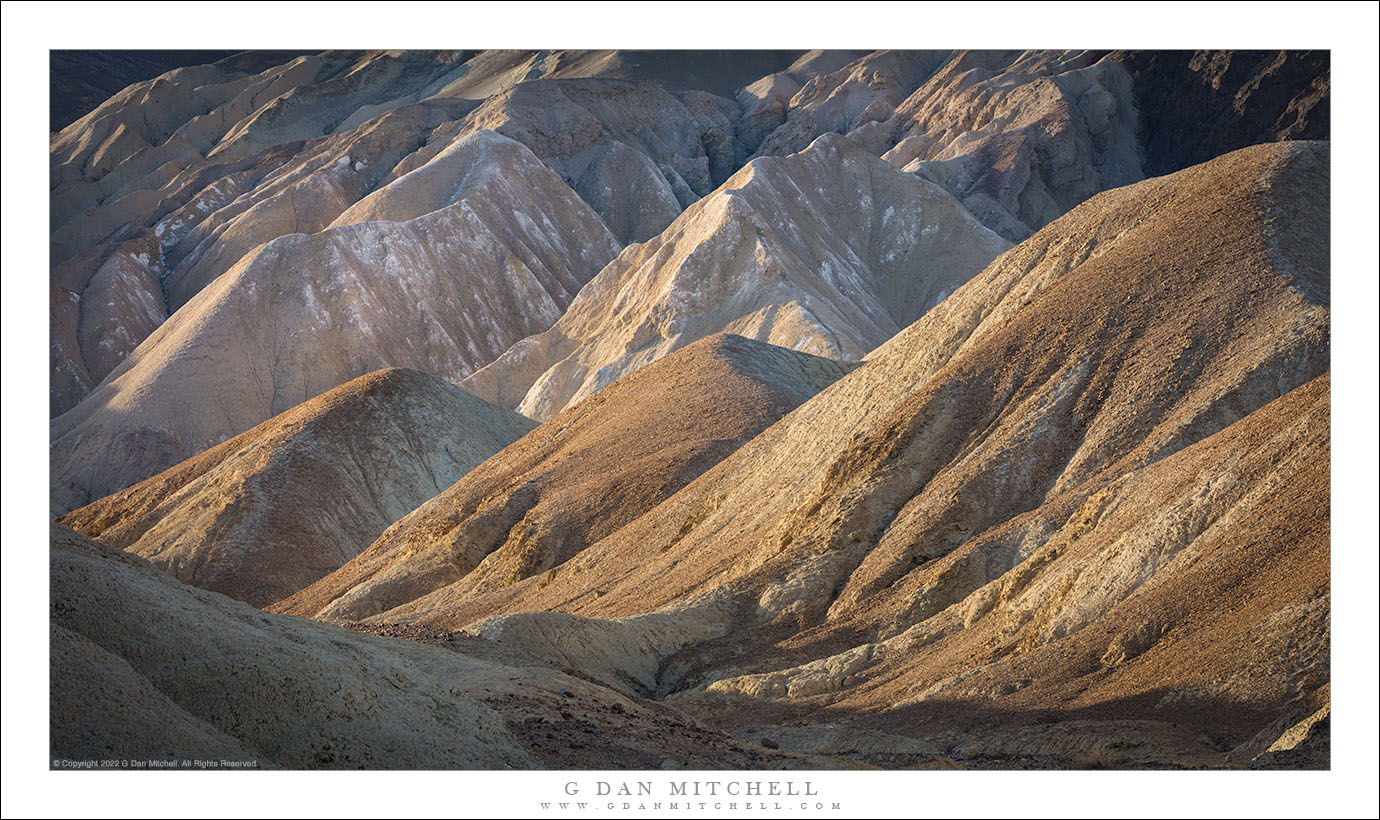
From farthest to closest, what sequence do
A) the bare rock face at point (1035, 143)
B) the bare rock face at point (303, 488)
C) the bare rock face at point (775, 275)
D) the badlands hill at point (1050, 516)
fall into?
the bare rock face at point (1035, 143)
the bare rock face at point (775, 275)
the bare rock face at point (303, 488)
the badlands hill at point (1050, 516)

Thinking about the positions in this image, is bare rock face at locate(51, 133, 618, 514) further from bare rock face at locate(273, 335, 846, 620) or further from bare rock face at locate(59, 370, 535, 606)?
bare rock face at locate(273, 335, 846, 620)

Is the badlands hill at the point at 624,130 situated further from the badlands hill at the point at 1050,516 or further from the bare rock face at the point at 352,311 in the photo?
the badlands hill at the point at 1050,516

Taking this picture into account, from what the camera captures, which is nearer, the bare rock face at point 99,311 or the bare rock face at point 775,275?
the bare rock face at point 775,275

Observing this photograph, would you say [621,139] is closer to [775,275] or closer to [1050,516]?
[775,275]

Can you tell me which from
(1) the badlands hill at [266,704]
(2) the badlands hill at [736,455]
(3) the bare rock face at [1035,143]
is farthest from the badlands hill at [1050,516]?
(3) the bare rock face at [1035,143]

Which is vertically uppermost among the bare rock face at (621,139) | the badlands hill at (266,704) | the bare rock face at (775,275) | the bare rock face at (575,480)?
the bare rock face at (621,139)

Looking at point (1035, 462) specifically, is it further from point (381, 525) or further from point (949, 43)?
point (381, 525)

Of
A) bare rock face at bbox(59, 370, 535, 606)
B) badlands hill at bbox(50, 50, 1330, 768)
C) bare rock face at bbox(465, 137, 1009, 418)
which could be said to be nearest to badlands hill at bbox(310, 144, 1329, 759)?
badlands hill at bbox(50, 50, 1330, 768)

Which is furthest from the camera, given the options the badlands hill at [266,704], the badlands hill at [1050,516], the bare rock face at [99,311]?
the bare rock face at [99,311]
